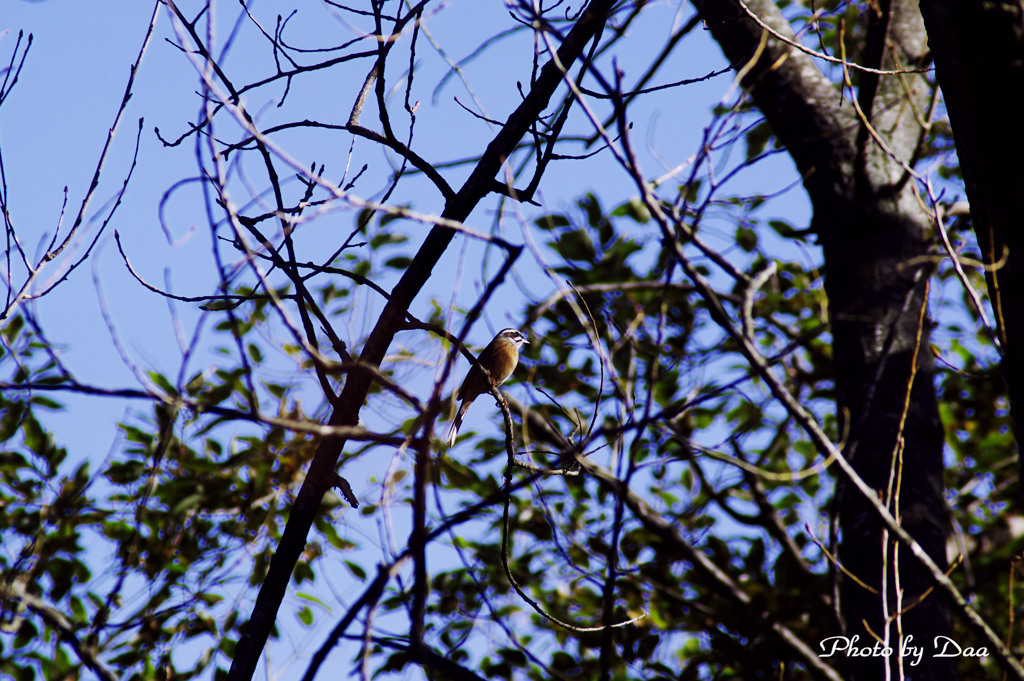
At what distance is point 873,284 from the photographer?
3.66 meters

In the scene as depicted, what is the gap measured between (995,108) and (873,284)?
2.05m

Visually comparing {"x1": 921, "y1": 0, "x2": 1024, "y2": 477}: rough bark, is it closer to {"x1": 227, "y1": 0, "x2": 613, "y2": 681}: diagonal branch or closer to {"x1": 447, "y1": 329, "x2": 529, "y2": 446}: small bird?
{"x1": 227, "y1": 0, "x2": 613, "y2": 681}: diagonal branch

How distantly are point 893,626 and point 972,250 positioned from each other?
314cm

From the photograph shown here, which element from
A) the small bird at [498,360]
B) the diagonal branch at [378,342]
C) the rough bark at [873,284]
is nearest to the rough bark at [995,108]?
the diagonal branch at [378,342]

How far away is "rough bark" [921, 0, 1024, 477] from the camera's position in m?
1.69

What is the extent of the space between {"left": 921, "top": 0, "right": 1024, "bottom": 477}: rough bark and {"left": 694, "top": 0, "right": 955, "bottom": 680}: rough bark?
39.4 inches

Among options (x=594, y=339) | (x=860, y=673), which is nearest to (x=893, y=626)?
(x=860, y=673)

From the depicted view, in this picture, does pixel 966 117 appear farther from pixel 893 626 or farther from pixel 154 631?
pixel 154 631

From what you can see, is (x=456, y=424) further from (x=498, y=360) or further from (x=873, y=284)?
(x=873, y=284)

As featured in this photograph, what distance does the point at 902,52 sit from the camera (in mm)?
4469

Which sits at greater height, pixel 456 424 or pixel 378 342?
pixel 456 424

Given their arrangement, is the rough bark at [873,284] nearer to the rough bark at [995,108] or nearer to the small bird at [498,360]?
the rough bark at [995,108]

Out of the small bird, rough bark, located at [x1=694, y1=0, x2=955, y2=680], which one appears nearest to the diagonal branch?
rough bark, located at [x1=694, y1=0, x2=955, y2=680]

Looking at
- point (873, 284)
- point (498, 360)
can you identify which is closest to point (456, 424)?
point (498, 360)
